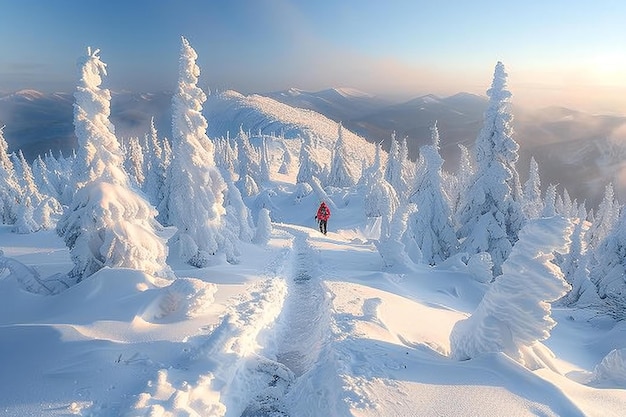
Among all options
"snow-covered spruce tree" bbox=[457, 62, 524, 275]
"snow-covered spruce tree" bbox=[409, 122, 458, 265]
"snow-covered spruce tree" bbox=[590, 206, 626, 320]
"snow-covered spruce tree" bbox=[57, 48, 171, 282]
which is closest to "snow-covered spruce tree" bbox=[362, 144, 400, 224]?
"snow-covered spruce tree" bbox=[409, 122, 458, 265]

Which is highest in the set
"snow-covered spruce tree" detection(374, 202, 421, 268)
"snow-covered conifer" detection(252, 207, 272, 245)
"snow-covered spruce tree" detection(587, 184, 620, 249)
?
"snow-covered spruce tree" detection(374, 202, 421, 268)

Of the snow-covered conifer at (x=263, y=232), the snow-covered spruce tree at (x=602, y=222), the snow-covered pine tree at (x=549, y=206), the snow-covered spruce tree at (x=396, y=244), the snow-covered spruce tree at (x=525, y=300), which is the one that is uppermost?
the snow-covered spruce tree at (x=525, y=300)

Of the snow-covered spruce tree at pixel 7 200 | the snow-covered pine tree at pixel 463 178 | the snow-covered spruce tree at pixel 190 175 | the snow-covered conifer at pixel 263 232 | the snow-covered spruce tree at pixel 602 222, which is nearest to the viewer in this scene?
the snow-covered spruce tree at pixel 190 175

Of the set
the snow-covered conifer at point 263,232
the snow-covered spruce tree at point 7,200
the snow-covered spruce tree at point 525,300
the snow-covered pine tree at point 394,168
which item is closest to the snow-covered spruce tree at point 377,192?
the snow-covered pine tree at point 394,168

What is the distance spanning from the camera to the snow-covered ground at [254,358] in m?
5.73

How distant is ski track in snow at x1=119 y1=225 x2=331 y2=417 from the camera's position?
6.02 m

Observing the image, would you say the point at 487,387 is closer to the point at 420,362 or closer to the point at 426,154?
the point at 420,362

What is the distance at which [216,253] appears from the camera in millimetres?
16906

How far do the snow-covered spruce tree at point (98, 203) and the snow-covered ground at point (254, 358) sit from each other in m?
1.35

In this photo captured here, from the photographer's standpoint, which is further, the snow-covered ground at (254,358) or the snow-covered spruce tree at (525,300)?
the snow-covered spruce tree at (525,300)

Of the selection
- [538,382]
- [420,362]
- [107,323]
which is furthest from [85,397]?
[538,382]

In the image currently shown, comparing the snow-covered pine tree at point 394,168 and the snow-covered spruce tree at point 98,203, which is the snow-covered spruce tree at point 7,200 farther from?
the snow-covered pine tree at point 394,168

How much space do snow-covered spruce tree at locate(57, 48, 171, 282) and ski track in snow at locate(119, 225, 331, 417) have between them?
3935mm

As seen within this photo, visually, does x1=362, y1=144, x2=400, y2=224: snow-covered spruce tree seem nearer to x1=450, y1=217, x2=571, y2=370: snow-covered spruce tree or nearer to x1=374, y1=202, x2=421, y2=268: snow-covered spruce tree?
x1=374, y1=202, x2=421, y2=268: snow-covered spruce tree
